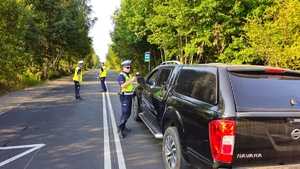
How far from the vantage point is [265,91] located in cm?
293

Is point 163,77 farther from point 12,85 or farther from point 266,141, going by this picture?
point 12,85

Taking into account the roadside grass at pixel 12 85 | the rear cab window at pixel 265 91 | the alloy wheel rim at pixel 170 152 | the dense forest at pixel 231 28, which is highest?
the dense forest at pixel 231 28

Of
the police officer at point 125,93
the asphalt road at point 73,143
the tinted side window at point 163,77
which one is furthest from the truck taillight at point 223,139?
the police officer at point 125,93

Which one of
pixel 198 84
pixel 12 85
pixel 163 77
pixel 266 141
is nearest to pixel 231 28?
pixel 163 77

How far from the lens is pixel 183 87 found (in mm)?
3980

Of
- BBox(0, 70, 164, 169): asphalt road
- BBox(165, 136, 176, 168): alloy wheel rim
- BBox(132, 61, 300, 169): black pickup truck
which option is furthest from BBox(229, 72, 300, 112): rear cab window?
BBox(0, 70, 164, 169): asphalt road

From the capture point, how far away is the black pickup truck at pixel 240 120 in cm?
267

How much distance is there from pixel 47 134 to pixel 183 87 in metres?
3.79

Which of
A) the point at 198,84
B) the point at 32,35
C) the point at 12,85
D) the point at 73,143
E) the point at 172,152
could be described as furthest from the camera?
the point at 32,35

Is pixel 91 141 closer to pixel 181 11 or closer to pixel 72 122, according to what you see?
pixel 72 122

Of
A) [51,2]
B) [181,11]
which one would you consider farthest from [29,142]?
[51,2]

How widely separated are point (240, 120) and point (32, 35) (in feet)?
62.3

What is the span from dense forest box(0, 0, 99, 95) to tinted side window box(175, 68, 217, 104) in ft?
37.7

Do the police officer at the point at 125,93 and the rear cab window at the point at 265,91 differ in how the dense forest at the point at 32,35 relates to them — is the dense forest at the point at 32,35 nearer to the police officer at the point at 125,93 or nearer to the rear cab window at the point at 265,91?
the police officer at the point at 125,93
